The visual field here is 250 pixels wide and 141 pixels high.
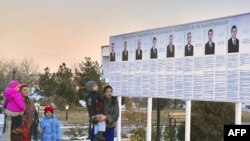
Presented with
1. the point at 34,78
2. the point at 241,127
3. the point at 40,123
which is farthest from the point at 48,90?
the point at 241,127

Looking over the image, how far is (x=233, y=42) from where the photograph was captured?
7.11 m

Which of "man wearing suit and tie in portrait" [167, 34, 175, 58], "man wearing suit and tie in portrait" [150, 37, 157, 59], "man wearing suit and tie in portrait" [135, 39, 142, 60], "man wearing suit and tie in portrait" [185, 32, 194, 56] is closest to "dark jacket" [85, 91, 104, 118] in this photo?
"man wearing suit and tie in portrait" [185, 32, 194, 56]

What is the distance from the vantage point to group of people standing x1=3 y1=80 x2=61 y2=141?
7.21 metres

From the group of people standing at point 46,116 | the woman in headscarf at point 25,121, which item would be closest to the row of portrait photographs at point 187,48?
the group of people standing at point 46,116

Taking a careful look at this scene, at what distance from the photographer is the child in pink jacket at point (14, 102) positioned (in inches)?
281

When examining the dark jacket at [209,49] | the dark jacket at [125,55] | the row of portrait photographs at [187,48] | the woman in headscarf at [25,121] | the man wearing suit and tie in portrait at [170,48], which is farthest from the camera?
the dark jacket at [125,55]

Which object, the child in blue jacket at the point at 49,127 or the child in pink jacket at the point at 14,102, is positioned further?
the child in blue jacket at the point at 49,127

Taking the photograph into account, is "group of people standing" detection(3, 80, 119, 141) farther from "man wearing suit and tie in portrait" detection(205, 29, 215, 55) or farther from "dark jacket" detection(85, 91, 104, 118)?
"man wearing suit and tie in portrait" detection(205, 29, 215, 55)

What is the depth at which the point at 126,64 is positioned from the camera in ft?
34.1

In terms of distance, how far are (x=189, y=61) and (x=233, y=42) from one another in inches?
46.3

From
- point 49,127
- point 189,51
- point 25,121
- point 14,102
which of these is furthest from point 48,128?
point 189,51

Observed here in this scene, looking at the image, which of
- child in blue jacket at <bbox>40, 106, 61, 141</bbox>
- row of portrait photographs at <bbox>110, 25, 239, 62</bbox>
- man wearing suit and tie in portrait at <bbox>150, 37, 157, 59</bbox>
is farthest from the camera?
man wearing suit and tie in portrait at <bbox>150, 37, 157, 59</bbox>

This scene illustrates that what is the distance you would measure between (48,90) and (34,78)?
16877 millimetres

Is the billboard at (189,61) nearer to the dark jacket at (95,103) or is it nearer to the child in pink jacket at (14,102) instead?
the dark jacket at (95,103)
